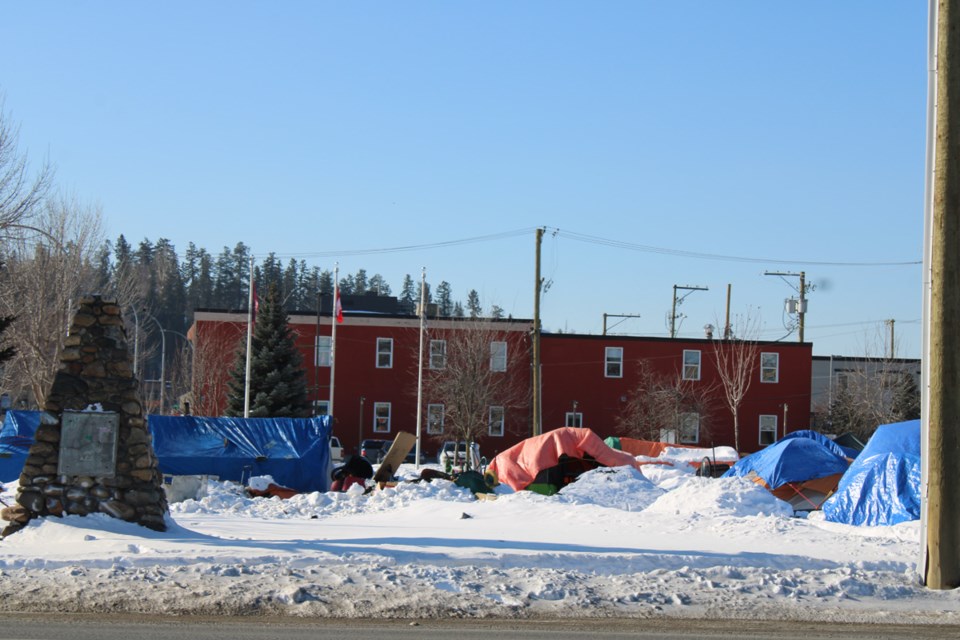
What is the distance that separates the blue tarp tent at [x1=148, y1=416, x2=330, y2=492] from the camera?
29297 mm

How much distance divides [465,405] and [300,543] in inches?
1494

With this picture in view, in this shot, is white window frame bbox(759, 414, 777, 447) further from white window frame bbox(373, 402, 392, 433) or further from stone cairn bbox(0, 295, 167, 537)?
stone cairn bbox(0, 295, 167, 537)

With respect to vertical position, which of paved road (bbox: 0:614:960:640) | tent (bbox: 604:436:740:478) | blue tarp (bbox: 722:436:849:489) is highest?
blue tarp (bbox: 722:436:849:489)

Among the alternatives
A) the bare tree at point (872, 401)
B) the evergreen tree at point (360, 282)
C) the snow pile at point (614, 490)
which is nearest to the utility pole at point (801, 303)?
the bare tree at point (872, 401)

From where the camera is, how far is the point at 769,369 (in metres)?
58.7

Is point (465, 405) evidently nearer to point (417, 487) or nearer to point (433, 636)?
point (417, 487)

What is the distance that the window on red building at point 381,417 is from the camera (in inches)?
2238

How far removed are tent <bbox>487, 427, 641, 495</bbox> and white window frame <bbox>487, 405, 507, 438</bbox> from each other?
27127 millimetres

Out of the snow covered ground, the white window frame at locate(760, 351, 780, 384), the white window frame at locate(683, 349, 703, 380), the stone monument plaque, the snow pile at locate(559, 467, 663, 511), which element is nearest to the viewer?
the snow covered ground

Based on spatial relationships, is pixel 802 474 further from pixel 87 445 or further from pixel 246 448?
pixel 87 445

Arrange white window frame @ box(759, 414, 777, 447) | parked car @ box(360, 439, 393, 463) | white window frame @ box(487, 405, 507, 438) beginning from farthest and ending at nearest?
white window frame @ box(759, 414, 777, 447)
white window frame @ box(487, 405, 507, 438)
parked car @ box(360, 439, 393, 463)

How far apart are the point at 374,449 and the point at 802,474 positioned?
29.7 meters

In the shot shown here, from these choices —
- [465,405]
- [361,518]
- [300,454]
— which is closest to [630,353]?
[465,405]

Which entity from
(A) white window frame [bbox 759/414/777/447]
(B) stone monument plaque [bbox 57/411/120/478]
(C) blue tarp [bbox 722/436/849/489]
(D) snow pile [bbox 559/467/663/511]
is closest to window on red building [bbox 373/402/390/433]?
(A) white window frame [bbox 759/414/777/447]
